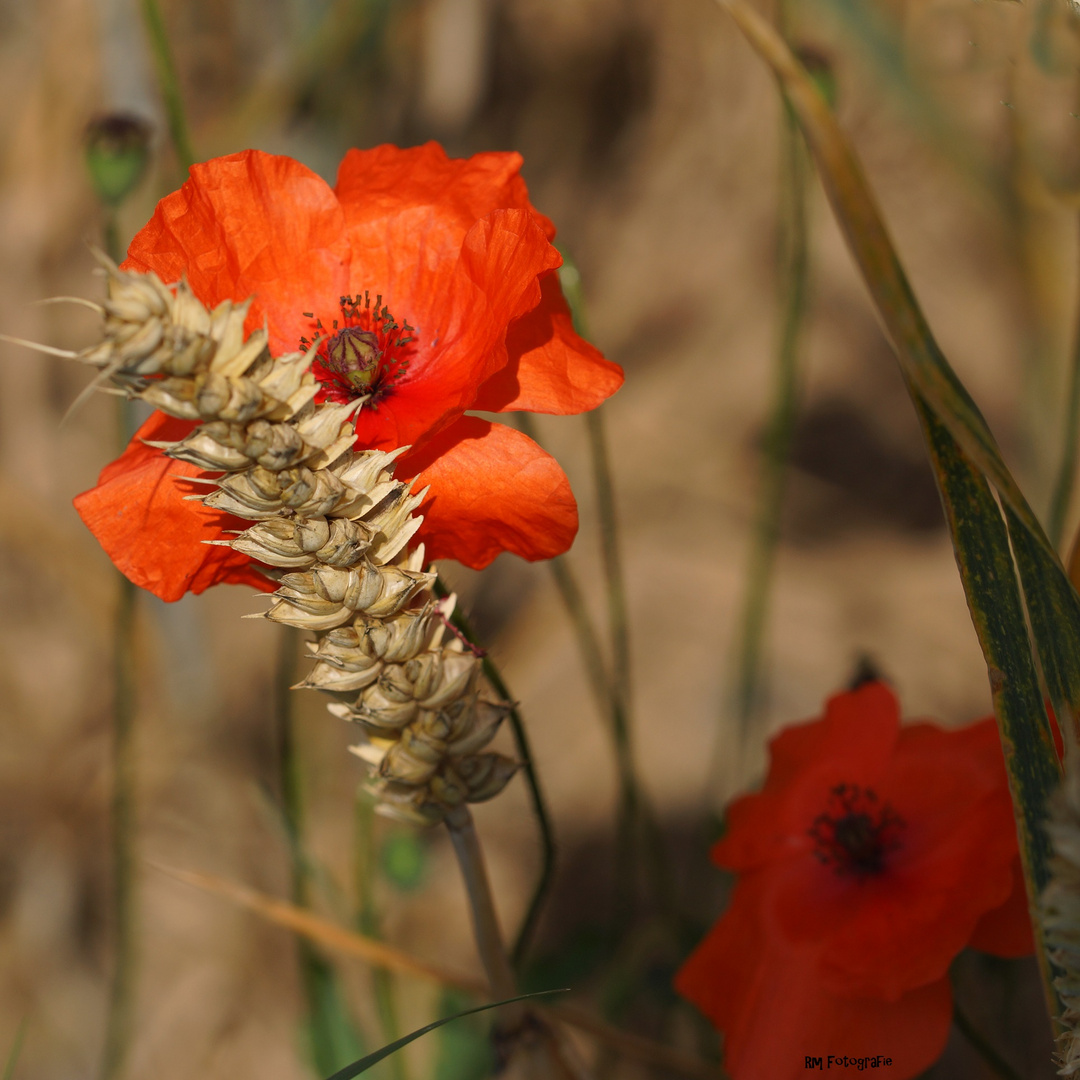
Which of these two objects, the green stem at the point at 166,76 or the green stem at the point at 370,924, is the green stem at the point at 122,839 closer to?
the green stem at the point at 370,924

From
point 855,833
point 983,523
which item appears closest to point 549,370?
point 983,523

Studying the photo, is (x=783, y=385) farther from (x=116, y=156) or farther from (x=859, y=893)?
(x=116, y=156)

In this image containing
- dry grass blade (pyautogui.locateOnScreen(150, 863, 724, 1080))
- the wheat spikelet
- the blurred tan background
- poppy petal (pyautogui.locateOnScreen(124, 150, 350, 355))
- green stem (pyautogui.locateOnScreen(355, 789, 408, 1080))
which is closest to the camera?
the wheat spikelet

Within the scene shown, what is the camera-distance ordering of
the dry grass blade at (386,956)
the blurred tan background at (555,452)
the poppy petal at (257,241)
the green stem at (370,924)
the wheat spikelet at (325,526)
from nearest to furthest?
the wheat spikelet at (325,526), the poppy petal at (257,241), the dry grass blade at (386,956), the green stem at (370,924), the blurred tan background at (555,452)

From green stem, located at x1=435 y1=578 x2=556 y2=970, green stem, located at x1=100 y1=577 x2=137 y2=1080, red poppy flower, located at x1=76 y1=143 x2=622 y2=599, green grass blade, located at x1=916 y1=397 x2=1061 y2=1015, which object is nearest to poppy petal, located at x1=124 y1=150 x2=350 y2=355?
red poppy flower, located at x1=76 y1=143 x2=622 y2=599

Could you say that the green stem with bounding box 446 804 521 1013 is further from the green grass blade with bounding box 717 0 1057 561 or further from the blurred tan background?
the blurred tan background

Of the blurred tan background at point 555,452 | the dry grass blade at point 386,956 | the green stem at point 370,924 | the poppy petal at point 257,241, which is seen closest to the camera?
the poppy petal at point 257,241

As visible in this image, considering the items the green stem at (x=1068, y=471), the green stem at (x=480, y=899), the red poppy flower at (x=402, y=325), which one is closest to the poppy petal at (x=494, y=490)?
the red poppy flower at (x=402, y=325)
